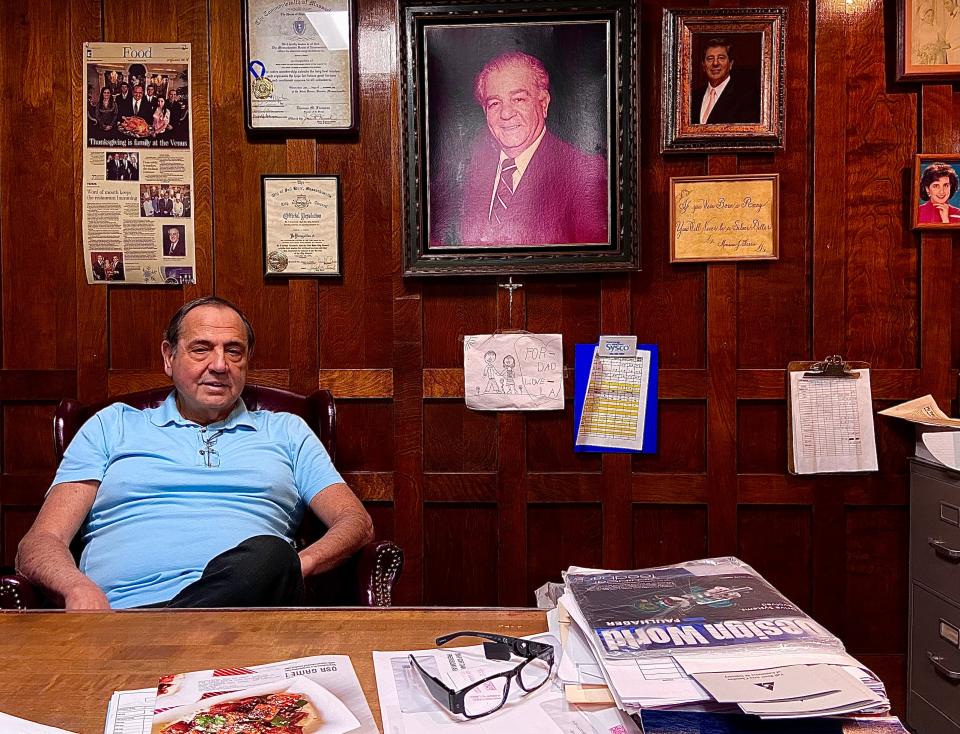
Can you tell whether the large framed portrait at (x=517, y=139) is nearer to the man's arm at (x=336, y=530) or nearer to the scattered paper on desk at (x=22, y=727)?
the man's arm at (x=336, y=530)

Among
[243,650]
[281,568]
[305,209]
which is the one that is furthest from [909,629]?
[305,209]

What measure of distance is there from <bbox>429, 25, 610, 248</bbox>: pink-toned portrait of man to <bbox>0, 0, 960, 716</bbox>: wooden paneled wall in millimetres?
148

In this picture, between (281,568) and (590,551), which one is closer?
(281,568)

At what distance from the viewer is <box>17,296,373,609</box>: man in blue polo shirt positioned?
1.75 meters

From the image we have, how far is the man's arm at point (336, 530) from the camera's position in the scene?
1783mm

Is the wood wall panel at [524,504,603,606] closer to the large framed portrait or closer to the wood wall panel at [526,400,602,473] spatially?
the wood wall panel at [526,400,602,473]

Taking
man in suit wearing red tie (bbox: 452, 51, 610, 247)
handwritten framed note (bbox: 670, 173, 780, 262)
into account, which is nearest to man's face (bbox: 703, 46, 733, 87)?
handwritten framed note (bbox: 670, 173, 780, 262)

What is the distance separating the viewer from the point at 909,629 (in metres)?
2.33

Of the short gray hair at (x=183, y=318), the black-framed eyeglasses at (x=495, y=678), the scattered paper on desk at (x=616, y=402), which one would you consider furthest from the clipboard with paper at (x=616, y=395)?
the black-framed eyeglasses at (x=495, y=678)

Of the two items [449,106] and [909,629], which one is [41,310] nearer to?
[449,106]

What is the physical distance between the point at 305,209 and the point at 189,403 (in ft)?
2.53

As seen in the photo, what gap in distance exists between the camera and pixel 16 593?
63.3 inches

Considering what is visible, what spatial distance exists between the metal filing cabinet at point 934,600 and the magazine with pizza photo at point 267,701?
1.82 metres

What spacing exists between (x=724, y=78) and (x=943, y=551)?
1539mm
